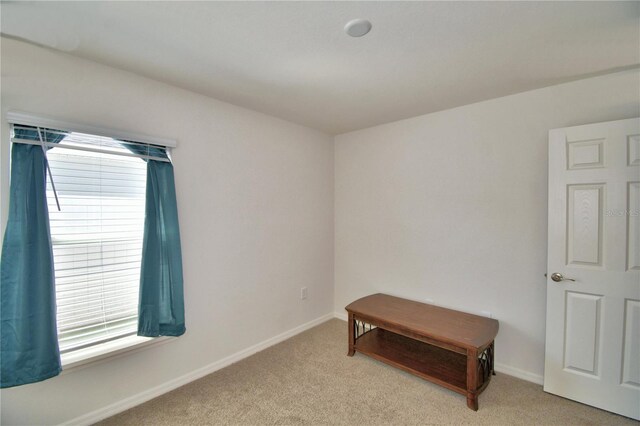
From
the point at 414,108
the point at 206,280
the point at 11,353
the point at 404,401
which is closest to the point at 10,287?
the point at 11,353

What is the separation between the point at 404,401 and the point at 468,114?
8.29 feet

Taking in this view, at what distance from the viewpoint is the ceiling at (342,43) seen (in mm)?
1429

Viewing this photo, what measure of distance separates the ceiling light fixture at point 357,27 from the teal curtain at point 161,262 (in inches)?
63.1

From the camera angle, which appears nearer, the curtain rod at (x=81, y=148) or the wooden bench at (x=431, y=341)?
the curtain rod at (x=81, y=148)

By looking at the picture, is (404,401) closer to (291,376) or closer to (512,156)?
(291,376)

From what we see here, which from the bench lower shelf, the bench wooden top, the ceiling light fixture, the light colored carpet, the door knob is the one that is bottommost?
the light colored carpet

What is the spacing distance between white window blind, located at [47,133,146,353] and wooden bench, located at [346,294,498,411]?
196 centimetres

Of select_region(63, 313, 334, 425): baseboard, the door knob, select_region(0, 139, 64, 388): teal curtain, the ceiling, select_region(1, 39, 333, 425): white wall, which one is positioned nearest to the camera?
the ceiling

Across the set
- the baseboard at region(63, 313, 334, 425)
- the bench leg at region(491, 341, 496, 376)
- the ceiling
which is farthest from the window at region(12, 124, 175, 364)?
the bench leg at region(491, 341, 496, 376)

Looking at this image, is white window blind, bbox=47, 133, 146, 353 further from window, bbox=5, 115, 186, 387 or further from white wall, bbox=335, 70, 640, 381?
white wall, bbox=335, 70, 640, 381

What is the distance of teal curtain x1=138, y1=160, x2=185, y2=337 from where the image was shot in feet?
6.87

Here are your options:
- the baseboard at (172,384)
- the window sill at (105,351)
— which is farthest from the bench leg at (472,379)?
the window sill at (105,351)

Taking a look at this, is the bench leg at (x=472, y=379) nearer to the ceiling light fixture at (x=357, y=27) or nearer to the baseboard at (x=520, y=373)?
the baseboard at (x=520, y=373)

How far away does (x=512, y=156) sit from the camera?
2.50 meters
